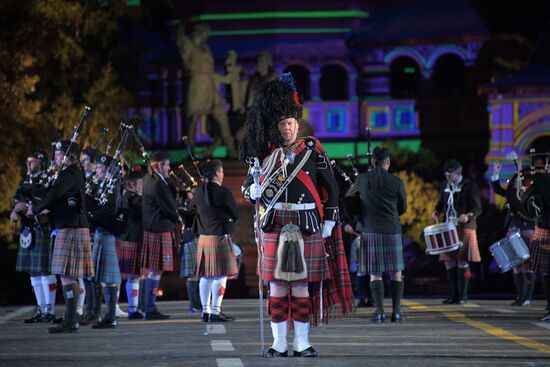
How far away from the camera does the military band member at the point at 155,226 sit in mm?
21031

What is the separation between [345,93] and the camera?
47469mm

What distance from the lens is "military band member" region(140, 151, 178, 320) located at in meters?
21.0

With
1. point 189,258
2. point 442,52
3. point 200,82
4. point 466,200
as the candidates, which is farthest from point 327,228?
point 442,52

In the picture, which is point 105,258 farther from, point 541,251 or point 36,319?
point 541,251

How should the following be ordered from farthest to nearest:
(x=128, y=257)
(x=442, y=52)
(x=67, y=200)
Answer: (x=442, y=52)
(x=128, y=257)
(x=67, y=200)

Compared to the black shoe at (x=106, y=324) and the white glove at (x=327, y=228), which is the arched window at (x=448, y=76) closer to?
the black shoe at (x=106, y=324)

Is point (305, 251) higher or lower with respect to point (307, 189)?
lower

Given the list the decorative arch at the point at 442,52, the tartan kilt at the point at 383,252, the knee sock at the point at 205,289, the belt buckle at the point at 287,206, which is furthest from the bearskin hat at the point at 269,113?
the decorative arch at the point at 442,52

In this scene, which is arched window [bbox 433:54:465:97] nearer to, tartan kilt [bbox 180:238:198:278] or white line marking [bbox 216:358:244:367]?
tartan kilt [bbox 180:238:198:278]

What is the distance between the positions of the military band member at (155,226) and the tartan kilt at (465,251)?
502cm

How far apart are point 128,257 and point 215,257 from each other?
1.47m

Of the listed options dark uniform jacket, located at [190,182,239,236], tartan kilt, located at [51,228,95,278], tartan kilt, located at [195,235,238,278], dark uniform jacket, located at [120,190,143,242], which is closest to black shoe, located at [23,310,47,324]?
dark uniform jacket, located at [120,190,143,242]

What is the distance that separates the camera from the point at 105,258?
1962cm

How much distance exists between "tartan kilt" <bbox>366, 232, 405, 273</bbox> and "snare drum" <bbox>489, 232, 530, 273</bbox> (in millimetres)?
3674
